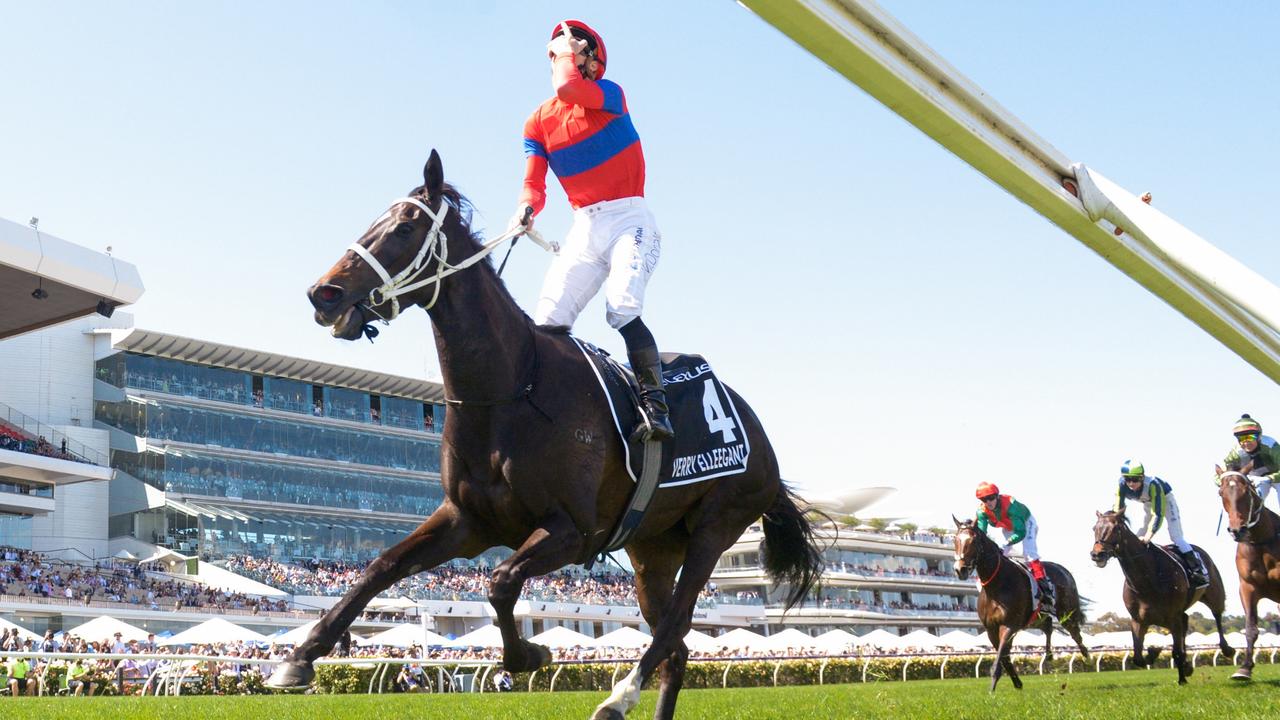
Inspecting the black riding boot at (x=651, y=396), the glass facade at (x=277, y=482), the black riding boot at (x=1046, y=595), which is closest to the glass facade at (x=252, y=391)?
the glass facade at (x=277, y=482)

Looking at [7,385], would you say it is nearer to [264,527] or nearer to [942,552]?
Result: [264,527]

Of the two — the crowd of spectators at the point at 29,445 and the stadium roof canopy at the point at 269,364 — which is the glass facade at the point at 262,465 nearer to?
the stadium roof canopy at the point at 269,364

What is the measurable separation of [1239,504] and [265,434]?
208 feet

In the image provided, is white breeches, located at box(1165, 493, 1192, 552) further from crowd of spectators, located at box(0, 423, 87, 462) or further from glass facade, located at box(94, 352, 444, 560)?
glass facade, located at box(94, 352, 444, 560)

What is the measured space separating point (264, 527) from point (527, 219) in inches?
2471

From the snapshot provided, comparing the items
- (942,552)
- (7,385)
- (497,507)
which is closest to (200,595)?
(7,385)

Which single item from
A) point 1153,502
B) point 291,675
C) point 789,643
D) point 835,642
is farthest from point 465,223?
point 835,642

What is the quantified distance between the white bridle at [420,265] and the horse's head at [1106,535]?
9.76 m

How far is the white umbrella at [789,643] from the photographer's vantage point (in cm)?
4084

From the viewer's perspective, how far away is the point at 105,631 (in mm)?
33562

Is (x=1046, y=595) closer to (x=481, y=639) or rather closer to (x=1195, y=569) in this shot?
Answer: (x=1195, y=569)

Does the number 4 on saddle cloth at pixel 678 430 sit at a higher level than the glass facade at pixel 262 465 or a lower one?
lower

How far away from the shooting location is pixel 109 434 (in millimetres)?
64875

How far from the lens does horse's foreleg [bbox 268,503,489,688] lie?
4.70 m
